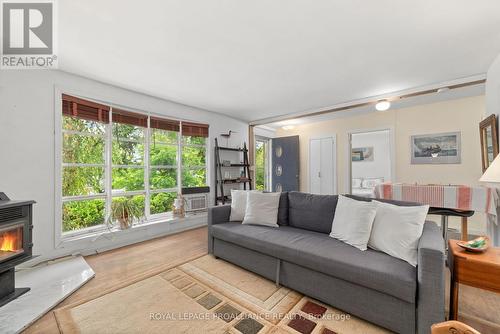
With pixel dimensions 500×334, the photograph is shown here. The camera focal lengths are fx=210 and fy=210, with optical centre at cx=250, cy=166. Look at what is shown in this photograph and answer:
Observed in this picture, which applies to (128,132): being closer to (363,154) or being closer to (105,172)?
(105,172)

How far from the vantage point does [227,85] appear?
316 centimetres

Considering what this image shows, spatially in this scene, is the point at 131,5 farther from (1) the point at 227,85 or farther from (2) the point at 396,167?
(2) the point at 396,167

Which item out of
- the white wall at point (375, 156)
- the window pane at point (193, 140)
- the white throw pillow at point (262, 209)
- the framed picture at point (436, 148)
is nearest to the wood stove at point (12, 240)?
the white throw pillow at point (262, 209)

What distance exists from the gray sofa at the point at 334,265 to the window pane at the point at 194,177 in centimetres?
173

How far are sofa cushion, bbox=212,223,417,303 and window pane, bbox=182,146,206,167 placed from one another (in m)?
2.10

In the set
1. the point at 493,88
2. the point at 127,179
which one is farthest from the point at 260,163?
the point at 493,88

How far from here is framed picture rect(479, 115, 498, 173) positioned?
7.85 feet

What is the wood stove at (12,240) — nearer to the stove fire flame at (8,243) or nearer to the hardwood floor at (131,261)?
the stove fire flame at (8,243)

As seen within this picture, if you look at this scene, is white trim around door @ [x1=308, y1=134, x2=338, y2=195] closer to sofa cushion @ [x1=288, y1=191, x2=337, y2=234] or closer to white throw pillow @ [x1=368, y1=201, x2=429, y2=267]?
sofa cushion @ [x1=288, y1=191, x2=337, y2=234]

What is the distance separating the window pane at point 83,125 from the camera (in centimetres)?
285

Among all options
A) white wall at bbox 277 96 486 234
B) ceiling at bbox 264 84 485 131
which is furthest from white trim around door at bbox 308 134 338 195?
ceiling at bbox 264 84 485 131

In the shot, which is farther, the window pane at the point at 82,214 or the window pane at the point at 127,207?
the window pane at the point at 127,207

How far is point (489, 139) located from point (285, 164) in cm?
387

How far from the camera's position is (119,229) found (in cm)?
314
